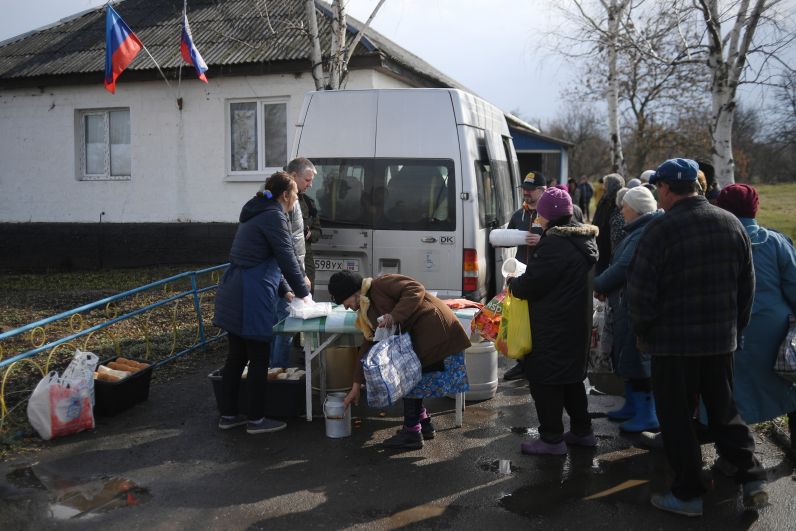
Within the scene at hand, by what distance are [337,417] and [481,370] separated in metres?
1.46

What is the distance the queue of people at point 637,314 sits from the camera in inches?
153

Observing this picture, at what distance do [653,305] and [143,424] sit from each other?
394 cm

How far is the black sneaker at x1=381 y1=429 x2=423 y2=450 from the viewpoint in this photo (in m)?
5.10

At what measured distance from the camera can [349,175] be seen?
24.0ft

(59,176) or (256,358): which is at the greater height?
(59,176)

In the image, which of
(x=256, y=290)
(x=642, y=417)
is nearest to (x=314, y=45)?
(x=256, y=290)

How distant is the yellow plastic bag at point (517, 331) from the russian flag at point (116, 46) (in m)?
9.64

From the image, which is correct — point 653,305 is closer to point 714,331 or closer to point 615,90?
point 714,331

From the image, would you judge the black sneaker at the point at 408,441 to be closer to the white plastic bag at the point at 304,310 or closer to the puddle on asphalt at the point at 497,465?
the puddle on asphalt at the point at 497,465

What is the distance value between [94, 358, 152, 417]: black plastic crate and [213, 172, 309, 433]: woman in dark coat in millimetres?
909

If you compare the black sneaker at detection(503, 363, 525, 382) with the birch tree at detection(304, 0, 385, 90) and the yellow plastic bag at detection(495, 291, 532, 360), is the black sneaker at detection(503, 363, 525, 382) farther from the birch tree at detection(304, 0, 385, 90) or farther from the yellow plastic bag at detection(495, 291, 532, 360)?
the birch tree at detection(304, 0, 385, 90)

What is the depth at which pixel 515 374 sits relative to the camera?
7.03 meters

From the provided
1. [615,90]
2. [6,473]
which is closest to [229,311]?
[6,473]

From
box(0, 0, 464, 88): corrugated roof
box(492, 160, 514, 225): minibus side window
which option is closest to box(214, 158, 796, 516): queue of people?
box(492, 160, 514, 225): minibus side window
